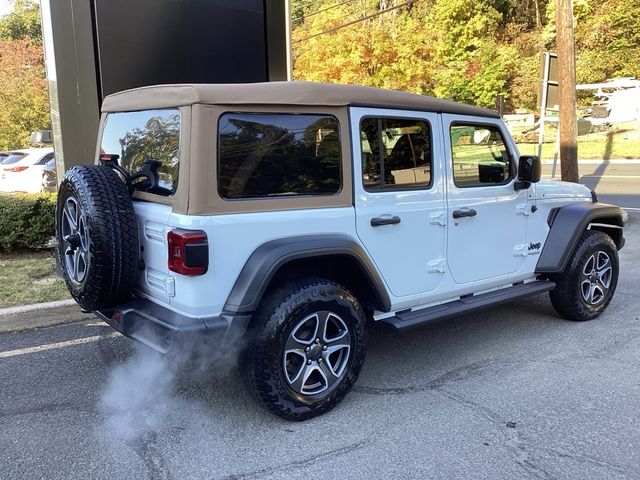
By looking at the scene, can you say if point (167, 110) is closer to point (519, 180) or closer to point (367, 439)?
point (367, 439)

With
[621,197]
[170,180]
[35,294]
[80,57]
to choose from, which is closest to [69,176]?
[170,180]

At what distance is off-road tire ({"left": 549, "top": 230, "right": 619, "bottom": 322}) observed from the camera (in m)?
4.89

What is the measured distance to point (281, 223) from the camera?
3232 mm

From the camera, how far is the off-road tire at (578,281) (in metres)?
4.89

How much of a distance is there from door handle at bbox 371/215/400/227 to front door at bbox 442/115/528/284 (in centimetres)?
53

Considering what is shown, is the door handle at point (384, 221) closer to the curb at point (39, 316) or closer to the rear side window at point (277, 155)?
the rear side window at point (277, 155)

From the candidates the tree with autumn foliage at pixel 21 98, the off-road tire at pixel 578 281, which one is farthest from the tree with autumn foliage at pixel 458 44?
the off-road tire at pixel 578 281

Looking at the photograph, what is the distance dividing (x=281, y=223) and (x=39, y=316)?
10.4 ft

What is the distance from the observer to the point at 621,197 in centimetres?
1362

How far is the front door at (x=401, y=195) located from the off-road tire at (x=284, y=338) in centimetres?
41

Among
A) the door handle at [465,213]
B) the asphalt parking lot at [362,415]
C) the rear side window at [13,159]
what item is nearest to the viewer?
the asphalt parking lot at [362,415]

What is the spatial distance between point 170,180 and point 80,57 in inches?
186

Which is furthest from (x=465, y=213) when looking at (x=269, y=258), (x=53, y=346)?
(x=53, y=346)

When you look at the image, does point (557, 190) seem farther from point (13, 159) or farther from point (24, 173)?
point (13, 159)
